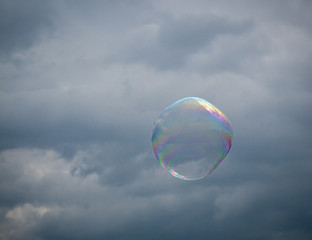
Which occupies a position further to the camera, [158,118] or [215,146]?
[158,118]

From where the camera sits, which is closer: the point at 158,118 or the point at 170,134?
the point at 170,134

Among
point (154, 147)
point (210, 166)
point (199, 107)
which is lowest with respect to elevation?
point (210, 166)

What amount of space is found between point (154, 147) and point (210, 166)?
19.2 ft

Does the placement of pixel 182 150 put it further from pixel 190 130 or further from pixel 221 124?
pixel 221 124

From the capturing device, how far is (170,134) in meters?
31.4

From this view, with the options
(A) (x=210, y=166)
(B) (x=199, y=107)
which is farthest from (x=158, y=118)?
(A) (x=210, y=166)

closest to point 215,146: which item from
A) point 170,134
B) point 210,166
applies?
point 210,166

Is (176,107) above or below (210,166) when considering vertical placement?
above

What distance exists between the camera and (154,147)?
34.2m

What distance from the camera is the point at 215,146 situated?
1245 inches

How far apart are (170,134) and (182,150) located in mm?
1829

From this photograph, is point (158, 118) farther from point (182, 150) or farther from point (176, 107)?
point (182, 150)

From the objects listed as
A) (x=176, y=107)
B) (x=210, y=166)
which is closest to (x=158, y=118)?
(x=176, y=107)

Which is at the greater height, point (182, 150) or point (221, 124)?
point (221, 124)
